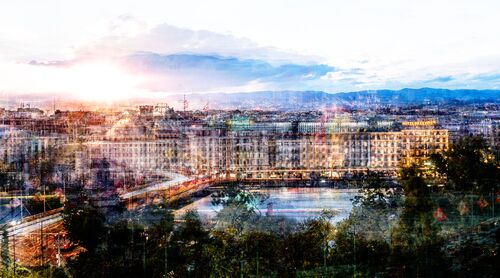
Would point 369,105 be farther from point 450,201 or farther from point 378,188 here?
point 450,201

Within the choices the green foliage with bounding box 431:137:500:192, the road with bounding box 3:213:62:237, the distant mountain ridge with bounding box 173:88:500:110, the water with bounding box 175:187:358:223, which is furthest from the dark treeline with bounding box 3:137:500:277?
the distant mountain ridge with bounding box 173:88:500:110

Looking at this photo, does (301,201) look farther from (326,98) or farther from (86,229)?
(326,98)

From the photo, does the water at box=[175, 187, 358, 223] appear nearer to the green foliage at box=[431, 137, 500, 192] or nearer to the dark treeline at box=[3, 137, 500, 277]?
the green foliage at box=[431, 137, 500, 192]

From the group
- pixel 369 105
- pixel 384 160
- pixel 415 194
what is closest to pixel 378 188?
pixel 415 194

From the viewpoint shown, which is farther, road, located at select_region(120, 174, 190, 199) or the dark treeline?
road, located at select_region(120, 174, 190, 199)

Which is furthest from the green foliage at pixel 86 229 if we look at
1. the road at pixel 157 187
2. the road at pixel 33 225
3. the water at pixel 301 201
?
the road at pixel 157 187

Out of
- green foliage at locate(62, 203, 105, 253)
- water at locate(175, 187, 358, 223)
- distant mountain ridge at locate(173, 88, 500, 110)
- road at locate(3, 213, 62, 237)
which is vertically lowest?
water at locate(175, 187, 358, 223)
